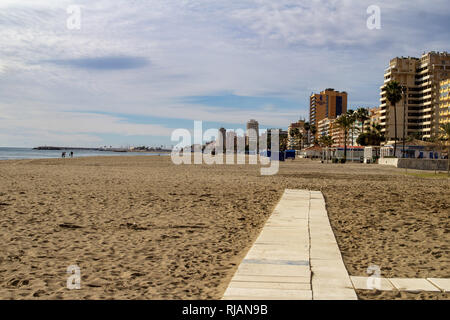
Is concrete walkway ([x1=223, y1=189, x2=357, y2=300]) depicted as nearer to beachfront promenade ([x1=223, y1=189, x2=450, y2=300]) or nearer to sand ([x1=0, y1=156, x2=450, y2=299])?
beachfront promenade ([x1=223, y1=189, x2=450, y2=300])

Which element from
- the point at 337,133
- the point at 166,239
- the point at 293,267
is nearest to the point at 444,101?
the point at 337,133

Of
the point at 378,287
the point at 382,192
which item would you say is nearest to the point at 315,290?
the point at 378,287

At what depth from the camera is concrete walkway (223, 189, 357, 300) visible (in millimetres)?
4574

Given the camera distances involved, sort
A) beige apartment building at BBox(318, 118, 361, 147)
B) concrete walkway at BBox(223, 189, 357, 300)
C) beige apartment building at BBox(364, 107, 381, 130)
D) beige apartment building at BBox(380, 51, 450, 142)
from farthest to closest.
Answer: beige apartment building at BBox(318, 118, 361, 147) < beige apartment building at BBox(364, 107, 381, 130) < beige apartment building at BBox(380, 51, 450, 142) < concrete walkway at BBox(223, 189, 357, 300)

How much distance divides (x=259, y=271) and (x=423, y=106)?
457 feet

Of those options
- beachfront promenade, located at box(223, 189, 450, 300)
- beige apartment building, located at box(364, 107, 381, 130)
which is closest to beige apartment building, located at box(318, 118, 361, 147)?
beige apartment building, located at box(364, 107, 381, 130)

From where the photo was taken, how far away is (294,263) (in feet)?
19.2

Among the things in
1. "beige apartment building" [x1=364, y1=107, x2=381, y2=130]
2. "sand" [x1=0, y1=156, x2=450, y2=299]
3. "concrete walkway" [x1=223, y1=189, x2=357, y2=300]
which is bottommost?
"sand" [x1=0, y1=156, x2=450, y2=299]

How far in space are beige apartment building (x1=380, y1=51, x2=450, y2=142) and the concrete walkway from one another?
127686 mm

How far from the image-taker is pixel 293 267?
5617 millimetres

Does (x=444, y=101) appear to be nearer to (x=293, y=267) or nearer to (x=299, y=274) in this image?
(x=293, y=267)

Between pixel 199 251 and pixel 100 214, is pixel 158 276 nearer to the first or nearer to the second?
pixel 199 251
